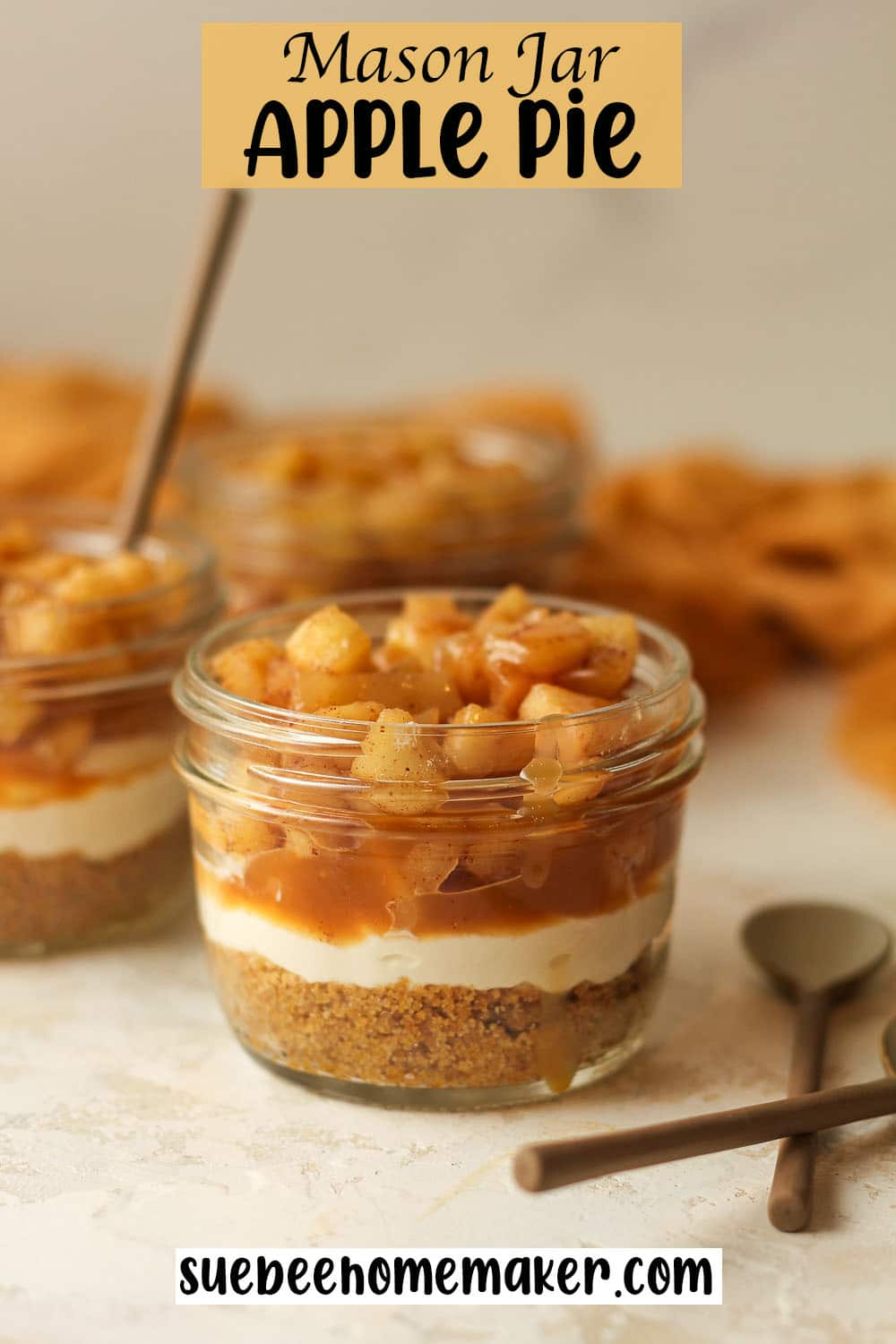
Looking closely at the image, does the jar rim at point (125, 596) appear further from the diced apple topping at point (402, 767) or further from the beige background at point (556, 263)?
the beige background at point (556, 263)

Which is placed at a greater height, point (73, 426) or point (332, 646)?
point (73, 426)

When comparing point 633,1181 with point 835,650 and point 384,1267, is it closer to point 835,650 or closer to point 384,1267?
point 384,1267

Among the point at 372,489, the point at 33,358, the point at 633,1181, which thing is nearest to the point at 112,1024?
the point at 633,1181

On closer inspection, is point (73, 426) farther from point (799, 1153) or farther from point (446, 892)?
point (799, 1153)

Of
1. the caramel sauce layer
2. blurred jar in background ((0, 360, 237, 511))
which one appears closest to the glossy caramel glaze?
the caramel sauce layer

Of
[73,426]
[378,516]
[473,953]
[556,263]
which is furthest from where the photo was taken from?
[556,263]

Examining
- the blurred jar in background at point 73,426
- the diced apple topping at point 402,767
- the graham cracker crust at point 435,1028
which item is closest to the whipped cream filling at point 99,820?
the graham cracker crust at point 435,1028

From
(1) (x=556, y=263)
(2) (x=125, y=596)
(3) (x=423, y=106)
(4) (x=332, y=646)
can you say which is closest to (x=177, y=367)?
(2) (x=125, y=596)
